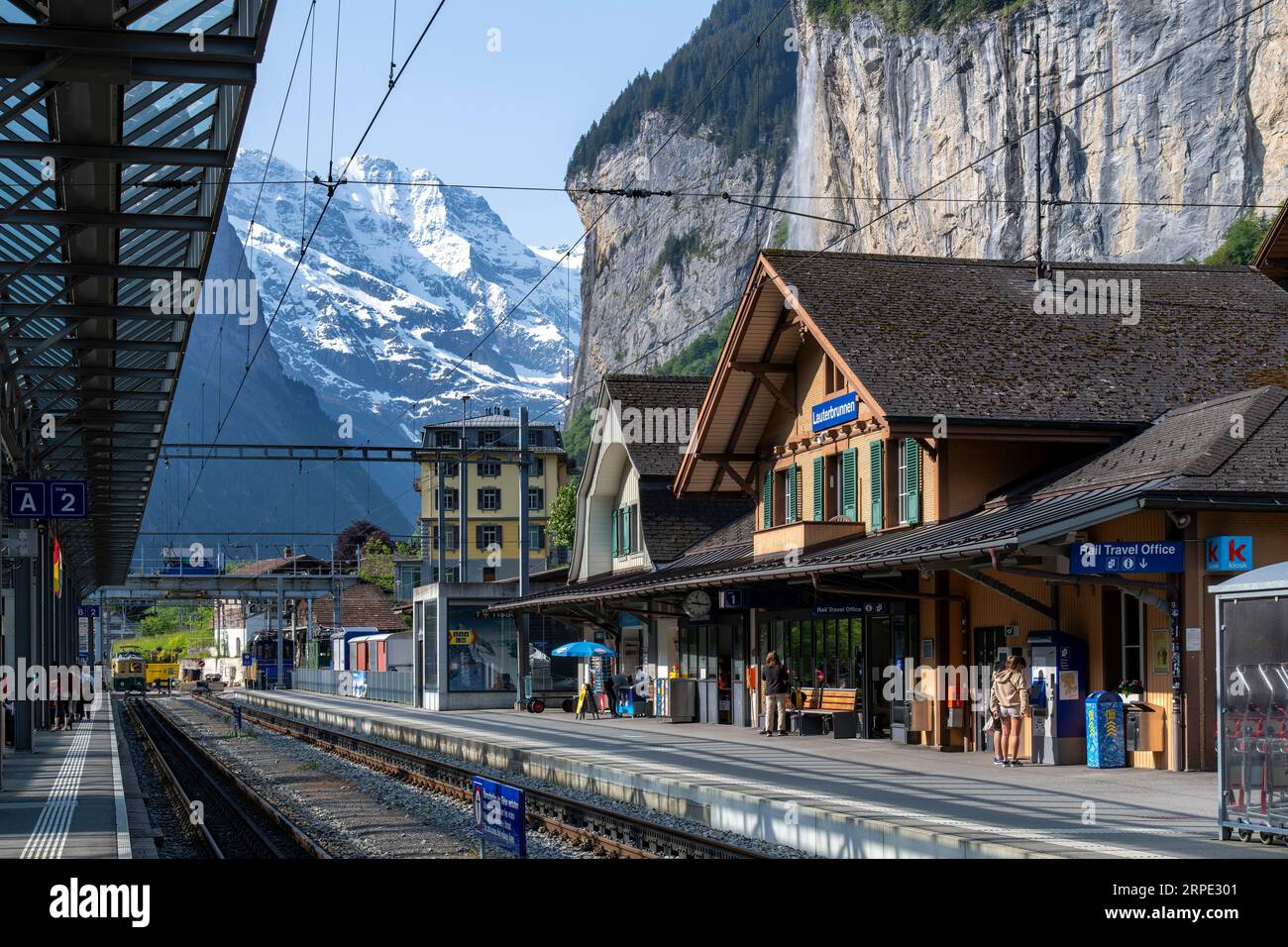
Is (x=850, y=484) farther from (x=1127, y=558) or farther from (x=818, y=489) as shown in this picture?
(x=1127, y=558)

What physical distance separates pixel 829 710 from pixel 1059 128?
8458 centimetres

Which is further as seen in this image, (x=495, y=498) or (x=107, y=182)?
(x=495, y=498)

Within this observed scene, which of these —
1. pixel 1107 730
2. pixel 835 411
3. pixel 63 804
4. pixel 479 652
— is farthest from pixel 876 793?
pixel 479 652

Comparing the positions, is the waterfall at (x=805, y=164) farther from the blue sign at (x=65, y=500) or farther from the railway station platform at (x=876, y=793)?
the blue sign at (x=65, y=500)

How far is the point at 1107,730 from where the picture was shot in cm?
2252

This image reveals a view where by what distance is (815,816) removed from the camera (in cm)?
1588

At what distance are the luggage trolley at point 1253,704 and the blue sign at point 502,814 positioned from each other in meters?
5.88

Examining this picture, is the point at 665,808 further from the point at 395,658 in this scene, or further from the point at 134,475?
the point at 395,658

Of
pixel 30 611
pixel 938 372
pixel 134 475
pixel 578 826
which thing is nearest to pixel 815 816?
pixel 578 826

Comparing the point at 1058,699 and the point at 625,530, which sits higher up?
the point at 625,530

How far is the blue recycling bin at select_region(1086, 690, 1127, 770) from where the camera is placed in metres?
22.4

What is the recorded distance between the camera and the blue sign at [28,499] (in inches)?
1054

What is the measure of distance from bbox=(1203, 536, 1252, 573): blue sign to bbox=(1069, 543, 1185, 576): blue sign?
0.50m
